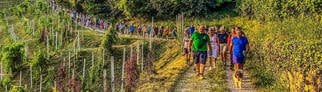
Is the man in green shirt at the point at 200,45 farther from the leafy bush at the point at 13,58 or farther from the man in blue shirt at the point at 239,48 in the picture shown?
the leafy bush at the point at 13,58

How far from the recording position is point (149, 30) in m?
32.0

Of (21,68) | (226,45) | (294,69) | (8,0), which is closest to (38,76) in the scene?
(21,68)

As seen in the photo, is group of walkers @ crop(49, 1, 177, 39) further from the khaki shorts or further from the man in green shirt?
the man in green shirt

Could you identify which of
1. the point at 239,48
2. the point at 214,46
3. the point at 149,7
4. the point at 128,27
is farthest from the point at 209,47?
the point at 149,7

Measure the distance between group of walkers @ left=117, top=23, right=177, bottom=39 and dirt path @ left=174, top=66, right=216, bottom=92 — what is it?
1426 cm

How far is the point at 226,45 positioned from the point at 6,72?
1345 centimetres

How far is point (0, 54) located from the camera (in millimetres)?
31594

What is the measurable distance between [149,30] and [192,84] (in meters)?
16.4

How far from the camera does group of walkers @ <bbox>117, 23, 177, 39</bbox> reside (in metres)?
31.2

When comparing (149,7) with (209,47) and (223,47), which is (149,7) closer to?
(223,47)

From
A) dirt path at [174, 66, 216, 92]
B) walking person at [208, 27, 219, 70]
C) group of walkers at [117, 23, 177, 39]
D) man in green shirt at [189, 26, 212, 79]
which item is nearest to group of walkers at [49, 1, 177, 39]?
group of walkers at [117, 23, 177, 39]

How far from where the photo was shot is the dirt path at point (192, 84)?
15.1 meters

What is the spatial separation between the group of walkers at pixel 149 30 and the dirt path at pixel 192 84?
14.3m

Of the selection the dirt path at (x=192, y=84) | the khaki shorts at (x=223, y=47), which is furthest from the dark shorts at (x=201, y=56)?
the khaki shorts at (x=223, y=47)
